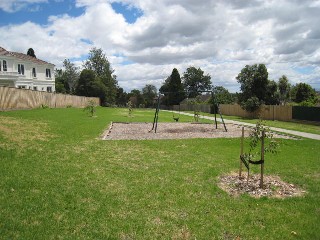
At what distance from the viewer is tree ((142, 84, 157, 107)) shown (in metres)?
105

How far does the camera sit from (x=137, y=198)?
265 inches

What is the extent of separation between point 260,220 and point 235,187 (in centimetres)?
186

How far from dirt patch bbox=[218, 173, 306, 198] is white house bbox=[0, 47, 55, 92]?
4428 centimetres

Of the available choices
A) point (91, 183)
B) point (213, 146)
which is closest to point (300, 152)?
point (213, 146)

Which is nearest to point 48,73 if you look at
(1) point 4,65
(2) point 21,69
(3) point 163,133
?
(2) point 21,69

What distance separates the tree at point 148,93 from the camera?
104688 millimetres

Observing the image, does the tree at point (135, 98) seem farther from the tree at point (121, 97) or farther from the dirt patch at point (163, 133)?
the dirt patch at point (163, 133)

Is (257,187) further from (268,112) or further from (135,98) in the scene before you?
(135,98)

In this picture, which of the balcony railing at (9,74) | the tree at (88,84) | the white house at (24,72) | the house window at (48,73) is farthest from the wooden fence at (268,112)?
the tree at (88,84)

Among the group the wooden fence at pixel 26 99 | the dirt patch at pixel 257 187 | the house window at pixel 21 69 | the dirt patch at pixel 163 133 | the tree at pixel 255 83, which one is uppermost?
the house window at pixel 21 69

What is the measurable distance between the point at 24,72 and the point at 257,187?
49425 millimetres

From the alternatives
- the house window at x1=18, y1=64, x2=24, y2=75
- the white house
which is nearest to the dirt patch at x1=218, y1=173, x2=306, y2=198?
the white house

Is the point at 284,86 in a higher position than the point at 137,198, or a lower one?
higher

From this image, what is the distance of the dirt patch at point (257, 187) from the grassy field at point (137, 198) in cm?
27
